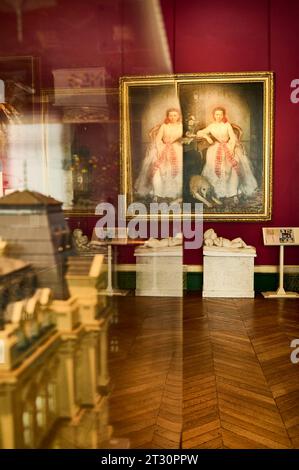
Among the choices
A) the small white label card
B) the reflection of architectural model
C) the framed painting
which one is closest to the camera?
the reflection of architectural model

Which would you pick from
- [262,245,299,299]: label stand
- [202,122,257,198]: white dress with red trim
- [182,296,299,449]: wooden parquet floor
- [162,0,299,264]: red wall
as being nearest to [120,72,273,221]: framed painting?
[202,122,257,198]: white dress with red trim

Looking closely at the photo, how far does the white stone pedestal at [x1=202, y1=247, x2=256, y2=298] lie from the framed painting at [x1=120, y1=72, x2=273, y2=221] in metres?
0.51

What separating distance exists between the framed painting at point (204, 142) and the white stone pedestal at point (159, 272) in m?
0.53

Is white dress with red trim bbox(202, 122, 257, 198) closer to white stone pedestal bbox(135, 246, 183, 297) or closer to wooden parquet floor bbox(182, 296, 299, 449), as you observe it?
white stone pedestal bbox(135, 246, 183, 297)

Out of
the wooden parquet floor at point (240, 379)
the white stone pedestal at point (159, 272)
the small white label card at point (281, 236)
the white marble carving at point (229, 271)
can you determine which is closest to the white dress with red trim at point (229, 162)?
the small white label card at point (281, 236)

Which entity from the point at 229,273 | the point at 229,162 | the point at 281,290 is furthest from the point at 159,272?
the point at 229,162

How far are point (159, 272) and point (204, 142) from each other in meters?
1.58

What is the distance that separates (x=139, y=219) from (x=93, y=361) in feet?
12.2

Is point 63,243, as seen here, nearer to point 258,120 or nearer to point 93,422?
point 93,422

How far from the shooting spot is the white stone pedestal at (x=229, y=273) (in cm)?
538

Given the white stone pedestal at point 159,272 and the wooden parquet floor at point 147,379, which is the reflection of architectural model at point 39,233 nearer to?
the wooden parquet floor at point 147,379

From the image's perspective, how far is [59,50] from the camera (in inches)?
65.7

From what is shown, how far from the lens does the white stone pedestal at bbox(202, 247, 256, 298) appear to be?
5.38m

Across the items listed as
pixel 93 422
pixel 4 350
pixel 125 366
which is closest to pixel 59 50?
pixel 4 350
